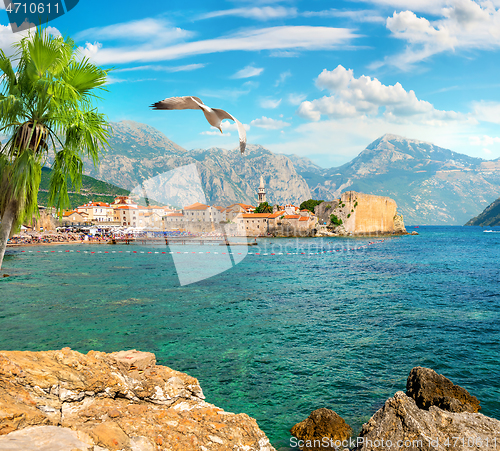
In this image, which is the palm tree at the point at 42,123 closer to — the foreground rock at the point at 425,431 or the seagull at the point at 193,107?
the seagull at the point at 193,107

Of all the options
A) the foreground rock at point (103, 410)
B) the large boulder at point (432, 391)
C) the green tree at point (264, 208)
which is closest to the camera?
the foreground rock at point (103, 410)

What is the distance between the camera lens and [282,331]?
10.9 metres

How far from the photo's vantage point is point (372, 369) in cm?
801

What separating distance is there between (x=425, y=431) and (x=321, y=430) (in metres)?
1.79

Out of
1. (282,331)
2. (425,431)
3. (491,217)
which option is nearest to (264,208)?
(282,331)

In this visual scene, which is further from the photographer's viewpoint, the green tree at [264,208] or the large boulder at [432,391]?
the green tree at [264,208]

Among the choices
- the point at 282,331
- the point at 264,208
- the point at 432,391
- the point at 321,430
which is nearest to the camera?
the point at 321,430

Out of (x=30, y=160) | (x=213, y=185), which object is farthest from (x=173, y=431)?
(x=213, y=185)

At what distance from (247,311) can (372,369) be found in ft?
20.6

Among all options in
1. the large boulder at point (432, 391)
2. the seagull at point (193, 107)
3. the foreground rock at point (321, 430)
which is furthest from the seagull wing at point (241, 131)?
the large boulder at point (432, 391)

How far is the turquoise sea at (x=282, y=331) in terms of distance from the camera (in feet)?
22.7

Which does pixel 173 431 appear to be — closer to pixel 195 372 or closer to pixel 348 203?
pixel 195 372

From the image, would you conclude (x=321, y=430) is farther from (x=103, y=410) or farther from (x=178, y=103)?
(x=178, y=103)

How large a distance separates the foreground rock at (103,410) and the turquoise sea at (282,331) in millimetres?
2182
